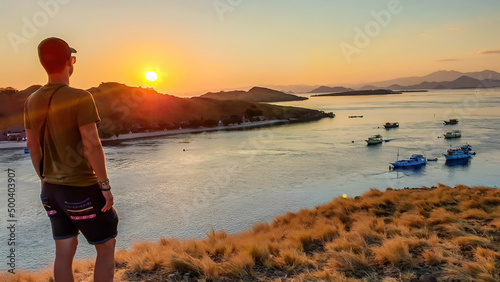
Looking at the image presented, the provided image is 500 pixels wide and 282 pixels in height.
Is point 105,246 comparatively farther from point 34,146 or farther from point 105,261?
point 34,146

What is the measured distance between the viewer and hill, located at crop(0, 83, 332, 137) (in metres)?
78.8

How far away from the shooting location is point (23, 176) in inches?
1267

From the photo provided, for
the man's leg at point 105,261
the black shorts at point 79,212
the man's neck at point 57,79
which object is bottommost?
the man's leg at point 105,261

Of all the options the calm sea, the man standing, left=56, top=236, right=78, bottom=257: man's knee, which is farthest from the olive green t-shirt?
the calm sea

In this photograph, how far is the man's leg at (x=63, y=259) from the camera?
302 centimetres

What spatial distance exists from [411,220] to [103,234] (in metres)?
8.70

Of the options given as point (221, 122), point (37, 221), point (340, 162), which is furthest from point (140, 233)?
point (221, 122)

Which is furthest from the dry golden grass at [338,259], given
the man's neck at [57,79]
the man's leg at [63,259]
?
the man's neck at [57,79]

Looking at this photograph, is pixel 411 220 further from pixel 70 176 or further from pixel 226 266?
pixel 70 176

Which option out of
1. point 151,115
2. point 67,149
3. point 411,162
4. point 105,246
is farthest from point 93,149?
point 151,115

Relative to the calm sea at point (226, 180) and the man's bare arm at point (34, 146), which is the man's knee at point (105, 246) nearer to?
the man's bare arm at point (34, 146)

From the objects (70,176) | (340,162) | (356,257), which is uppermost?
(70,176)

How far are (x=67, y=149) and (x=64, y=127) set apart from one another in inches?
7.7

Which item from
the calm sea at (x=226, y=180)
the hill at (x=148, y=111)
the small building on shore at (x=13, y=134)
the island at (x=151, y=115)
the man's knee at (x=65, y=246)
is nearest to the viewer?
the man's knee at (x=65, y=246)
